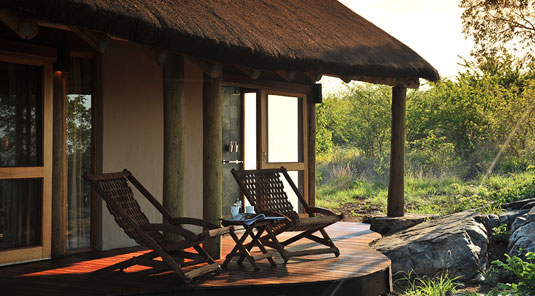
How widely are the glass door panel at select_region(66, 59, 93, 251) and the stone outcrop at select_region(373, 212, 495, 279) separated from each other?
10.4 feet

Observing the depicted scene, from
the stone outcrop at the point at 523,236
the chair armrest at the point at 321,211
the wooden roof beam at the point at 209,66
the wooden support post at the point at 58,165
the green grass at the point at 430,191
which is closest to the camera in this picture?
the wooden roof beam at the point at 209,66

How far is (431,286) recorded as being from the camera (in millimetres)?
6551

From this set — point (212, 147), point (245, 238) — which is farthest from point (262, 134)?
point (245, 238)

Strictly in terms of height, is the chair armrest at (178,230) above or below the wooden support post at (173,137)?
below

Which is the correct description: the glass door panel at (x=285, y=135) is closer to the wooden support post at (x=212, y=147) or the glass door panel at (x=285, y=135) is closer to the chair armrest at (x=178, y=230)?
the wooden support post at (x=212, y=147)

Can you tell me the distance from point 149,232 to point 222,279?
77 centimetres

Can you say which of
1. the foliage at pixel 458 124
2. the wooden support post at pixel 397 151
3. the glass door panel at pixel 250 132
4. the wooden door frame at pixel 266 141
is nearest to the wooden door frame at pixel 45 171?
the glass door panel at pixel 250 132

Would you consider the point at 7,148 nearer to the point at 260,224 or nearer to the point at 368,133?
the point at 260,224

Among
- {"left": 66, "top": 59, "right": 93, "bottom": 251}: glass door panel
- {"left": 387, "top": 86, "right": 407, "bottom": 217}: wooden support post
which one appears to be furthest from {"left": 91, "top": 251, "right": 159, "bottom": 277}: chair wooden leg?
{"left": 387, "top": 86, "right": 407, "bottom": 217}: wooden support post

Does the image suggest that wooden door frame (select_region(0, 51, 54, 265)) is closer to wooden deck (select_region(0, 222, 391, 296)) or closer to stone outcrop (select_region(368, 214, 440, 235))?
wooden deck (select_region(0, 222, 391, 296))

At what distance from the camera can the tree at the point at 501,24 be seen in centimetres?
1711

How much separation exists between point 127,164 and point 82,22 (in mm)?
2529

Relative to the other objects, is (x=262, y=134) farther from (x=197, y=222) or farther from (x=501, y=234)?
(x=197, y=222)

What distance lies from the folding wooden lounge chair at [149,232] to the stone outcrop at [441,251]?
2.35m
